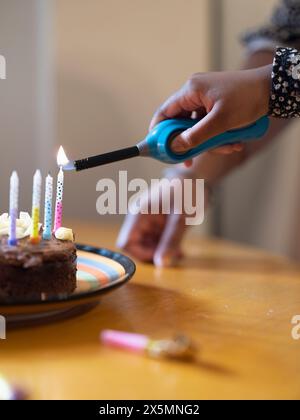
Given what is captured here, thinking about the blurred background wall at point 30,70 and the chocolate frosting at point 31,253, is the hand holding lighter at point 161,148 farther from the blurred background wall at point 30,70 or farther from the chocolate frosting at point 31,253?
the blurred background wall at point 30,70

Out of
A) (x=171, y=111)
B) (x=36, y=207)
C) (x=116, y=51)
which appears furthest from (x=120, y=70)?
(x=36, y=207)

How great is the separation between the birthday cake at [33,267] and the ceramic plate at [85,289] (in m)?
0.02

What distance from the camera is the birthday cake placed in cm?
63

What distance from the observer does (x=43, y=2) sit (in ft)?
5.81

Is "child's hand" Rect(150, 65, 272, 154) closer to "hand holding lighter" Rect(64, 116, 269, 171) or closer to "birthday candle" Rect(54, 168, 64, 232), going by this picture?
"hand holding lighter" Rect(64, 116, 269, 171)

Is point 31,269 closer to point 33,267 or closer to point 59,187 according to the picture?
point 33,267

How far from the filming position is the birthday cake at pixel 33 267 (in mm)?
634

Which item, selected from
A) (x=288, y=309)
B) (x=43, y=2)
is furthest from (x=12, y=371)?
(x=43, y=2)

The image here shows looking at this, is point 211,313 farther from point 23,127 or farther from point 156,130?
point 23,127

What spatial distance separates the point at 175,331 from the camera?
643 millimetres

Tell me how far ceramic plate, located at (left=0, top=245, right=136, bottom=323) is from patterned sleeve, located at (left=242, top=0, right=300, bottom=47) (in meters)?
0.61

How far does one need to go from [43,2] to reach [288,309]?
4.51ft

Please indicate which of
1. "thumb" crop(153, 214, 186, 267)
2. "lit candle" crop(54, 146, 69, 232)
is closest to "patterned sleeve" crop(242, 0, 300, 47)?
"thumb" crop(153, 214, 186, 267)

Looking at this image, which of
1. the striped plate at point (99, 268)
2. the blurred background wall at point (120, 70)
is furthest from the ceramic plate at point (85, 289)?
the blurred background wall at point (120, 70)
